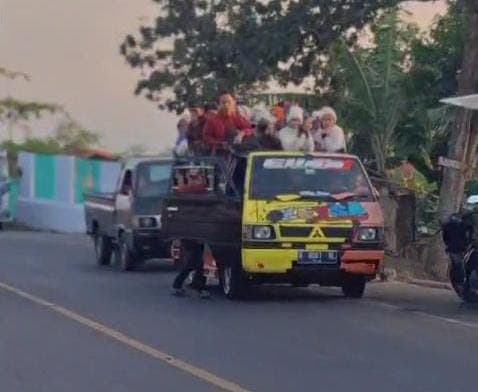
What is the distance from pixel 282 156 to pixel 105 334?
454 cm

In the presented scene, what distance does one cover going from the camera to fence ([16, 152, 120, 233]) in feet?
134

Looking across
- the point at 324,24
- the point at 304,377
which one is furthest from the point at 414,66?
the point at 304,377

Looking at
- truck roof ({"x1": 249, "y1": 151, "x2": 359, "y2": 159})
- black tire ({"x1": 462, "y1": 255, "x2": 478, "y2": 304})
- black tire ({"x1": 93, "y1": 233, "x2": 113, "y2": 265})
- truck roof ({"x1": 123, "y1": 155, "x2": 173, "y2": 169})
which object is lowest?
black tire ({"x1": 93, "y1": 233, "x2": 113, "y2": 265})

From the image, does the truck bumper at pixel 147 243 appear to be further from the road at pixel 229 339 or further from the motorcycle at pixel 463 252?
the motorcycle at pixel 463 252

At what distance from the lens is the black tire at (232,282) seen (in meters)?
18.3

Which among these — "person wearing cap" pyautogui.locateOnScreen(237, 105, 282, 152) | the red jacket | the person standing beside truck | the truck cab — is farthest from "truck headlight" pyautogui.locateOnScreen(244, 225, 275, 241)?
the truck cab

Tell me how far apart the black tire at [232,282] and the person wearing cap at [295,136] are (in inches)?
81.0

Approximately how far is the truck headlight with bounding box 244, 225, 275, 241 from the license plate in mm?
447

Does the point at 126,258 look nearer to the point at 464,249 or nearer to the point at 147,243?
the point at 147,243

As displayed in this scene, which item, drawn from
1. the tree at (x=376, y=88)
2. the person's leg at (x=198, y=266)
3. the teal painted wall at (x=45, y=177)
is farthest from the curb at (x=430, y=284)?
the teal painted wall at (x=45, y=177)

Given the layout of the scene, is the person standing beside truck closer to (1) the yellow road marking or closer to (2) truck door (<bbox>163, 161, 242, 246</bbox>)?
(2) truck door (<bbox>163, 161, 242, 246</bbox>)

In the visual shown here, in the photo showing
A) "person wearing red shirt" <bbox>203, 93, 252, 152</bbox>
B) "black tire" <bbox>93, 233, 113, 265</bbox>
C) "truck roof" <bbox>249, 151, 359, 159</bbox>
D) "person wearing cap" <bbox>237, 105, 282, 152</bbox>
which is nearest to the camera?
"truck roof" <bbox>249, 151, 359, 159</bbox>

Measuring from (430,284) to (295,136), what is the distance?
10.2 ft

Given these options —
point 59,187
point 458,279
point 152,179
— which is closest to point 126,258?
point 152,179
